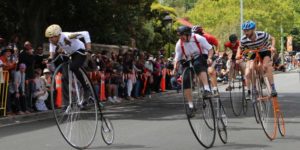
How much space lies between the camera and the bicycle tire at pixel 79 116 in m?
11.0

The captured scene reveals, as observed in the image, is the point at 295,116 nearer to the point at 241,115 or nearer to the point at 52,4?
Result: the point at 241,115

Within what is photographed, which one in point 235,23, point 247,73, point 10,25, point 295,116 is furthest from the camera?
point 235,23

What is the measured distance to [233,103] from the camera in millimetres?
17547

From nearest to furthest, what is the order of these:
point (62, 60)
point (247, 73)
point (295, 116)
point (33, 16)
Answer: point (62, 60), point (247, 73), point (295, 116), point (33, 16)

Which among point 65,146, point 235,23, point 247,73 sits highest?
point 235,23

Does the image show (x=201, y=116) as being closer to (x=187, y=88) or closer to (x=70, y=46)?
(x=187, y=88)

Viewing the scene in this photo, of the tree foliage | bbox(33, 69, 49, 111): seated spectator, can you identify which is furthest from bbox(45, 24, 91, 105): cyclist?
the tree foliage

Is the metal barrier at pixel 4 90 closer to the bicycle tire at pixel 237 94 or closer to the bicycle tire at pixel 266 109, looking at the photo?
the bicycle tire at pixel 237 94

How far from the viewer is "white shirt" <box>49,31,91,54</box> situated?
10.9 metres

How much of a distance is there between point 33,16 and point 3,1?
139cm

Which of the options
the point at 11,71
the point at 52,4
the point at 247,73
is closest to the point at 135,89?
the point at 52,4

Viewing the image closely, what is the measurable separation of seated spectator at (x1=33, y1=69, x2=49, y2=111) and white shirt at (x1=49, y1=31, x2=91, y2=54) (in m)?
8.28

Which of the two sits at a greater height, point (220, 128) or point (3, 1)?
point (3, 1)

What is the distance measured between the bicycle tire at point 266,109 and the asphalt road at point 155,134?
223 mm
